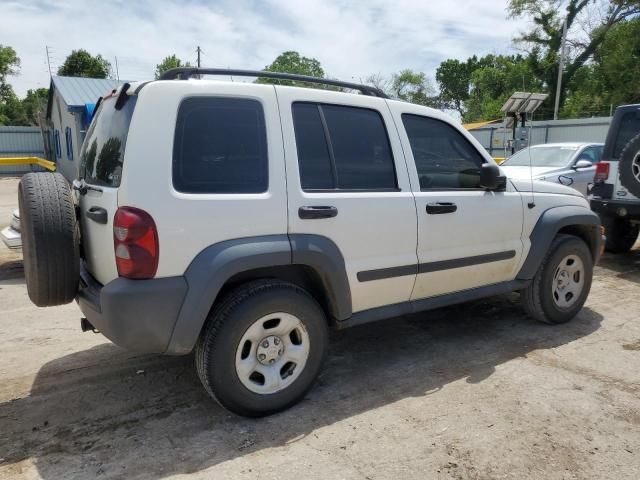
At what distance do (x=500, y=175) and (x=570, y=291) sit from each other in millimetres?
→ 1569

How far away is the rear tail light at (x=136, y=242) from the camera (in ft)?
8.27

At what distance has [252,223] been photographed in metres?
2.81

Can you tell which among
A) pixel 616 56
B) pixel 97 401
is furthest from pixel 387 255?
pixel 616 56

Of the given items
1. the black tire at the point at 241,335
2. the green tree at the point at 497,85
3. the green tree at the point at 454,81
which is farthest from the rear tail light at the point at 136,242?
the green tree at the point at 454,81

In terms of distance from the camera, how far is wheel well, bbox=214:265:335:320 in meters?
2.95

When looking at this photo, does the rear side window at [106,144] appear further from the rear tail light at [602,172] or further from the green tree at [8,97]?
the green tree at [8,97]

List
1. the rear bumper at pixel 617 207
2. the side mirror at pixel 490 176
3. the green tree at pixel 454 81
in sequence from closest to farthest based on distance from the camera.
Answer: the side mirror at pixel 490 176 < the rear bumper at pixel 617 207 < the green tree at pixel 454 81

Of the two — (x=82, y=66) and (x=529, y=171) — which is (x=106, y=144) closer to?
(x=529, y=171)

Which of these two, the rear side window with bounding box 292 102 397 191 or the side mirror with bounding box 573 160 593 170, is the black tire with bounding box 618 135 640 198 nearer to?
the side mirror with bounding box 573 160 593 170

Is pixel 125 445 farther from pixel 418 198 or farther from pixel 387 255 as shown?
pixel 418 198

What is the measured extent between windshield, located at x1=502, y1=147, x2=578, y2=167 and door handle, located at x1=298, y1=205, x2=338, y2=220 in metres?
7.60

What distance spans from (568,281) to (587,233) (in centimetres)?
51

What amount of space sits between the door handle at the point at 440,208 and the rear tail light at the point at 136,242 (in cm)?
186

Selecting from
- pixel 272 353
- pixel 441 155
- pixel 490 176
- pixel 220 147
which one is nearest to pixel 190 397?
pixel 272 353
